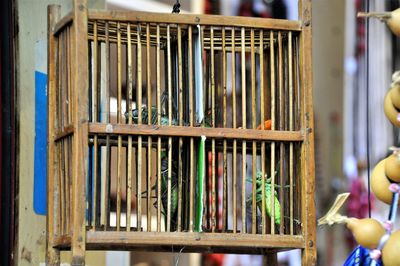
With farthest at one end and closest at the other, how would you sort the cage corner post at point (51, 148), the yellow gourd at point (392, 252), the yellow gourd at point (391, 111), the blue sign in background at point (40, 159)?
the blue sign in background at point (40, 159) → the cage corner post at point (51, 148) → the yellow gourd at point (391, 111) → the yellow gourd at point (392, 252)

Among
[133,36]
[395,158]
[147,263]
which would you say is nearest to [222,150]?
[133,36]

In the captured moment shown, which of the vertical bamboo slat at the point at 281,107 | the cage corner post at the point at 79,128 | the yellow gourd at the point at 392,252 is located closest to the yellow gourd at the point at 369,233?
the yellow gourd at the point at 392,252

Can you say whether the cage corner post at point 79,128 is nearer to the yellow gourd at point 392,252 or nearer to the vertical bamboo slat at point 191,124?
the vertical bamboo slat at point 191,124

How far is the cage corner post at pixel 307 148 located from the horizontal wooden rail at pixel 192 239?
3cm

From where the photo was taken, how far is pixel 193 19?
329cm

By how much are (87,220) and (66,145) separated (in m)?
0.26

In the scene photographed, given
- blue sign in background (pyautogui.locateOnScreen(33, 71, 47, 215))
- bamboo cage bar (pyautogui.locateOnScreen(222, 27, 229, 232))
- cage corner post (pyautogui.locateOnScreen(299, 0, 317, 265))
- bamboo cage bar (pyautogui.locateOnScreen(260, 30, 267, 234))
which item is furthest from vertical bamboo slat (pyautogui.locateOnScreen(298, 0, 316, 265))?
blue sign in background (pyautogui.locateOnScreen(33, 71, 47, 215))

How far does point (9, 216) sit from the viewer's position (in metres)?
4.02

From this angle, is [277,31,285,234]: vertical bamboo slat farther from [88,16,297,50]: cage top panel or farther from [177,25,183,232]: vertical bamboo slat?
[177,25,183,232]: vertical bamboo slat

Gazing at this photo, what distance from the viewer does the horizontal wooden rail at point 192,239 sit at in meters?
3.13

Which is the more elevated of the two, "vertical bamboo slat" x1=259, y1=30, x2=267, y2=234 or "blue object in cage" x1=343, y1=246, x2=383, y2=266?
"vertical bamboo slat" x1=259, y1=30, x2=267, y2=234

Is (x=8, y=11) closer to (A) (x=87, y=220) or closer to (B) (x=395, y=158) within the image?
(A) (x=87, y=220)

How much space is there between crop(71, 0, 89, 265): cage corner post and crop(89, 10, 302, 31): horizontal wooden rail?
5cm

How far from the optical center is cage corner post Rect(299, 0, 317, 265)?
3.28 meters
